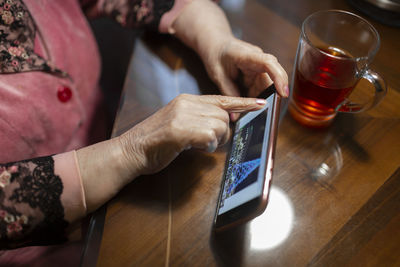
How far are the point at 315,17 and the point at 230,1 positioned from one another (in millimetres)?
333

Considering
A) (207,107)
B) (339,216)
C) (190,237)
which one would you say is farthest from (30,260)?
(339,216)

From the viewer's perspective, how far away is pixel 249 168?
1.55ft

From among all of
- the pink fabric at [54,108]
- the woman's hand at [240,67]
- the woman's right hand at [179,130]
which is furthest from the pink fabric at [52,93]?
the woman's hand at [240,67]

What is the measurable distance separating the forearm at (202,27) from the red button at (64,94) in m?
0.30

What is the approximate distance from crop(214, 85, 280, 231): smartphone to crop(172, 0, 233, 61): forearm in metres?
0.22

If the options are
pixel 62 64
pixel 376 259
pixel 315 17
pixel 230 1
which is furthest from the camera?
pixel 230 1

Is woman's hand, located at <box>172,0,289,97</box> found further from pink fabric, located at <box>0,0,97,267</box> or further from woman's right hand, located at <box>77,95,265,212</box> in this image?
pink fabric, located at <box>0,0,97,267</box>

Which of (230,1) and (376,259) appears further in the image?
(230,1)

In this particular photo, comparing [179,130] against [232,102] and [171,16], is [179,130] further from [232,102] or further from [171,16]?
[171,16]

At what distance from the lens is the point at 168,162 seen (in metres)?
0.56

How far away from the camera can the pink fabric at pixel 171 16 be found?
789mm

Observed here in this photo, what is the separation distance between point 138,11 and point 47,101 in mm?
335

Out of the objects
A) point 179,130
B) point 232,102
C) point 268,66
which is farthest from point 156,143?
point 268,66

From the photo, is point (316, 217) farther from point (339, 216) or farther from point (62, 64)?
point (62, 64)
